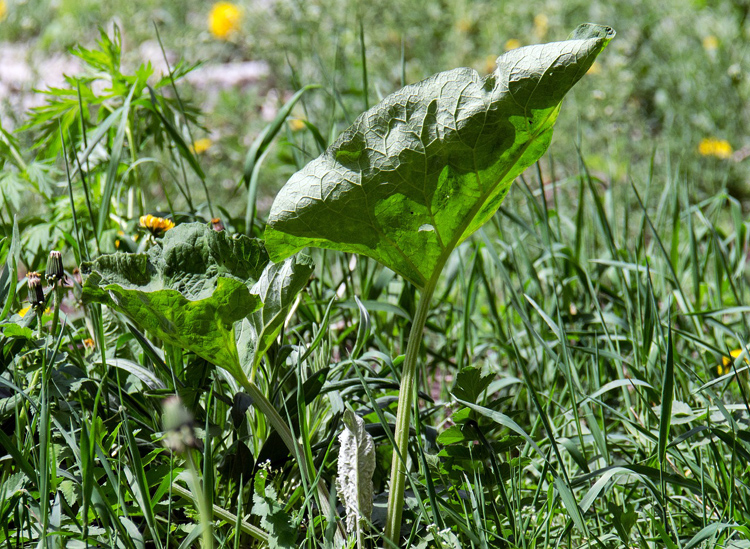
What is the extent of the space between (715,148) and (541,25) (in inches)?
66.4

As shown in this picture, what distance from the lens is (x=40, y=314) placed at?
1150 mm

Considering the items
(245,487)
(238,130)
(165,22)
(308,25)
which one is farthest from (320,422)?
(165,22)

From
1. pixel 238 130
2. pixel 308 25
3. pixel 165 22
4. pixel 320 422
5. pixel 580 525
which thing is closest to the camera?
pixel 580 525

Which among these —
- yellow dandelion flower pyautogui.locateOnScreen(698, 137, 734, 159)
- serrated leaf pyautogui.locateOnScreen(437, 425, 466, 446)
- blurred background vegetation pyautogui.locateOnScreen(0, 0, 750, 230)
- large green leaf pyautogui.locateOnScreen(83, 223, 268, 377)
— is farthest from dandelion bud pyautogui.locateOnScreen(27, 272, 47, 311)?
yellow dandelion flower pyautogui.locateOnScreen(698, 137, 734, 159)

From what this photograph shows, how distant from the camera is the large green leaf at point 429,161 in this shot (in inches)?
37.3

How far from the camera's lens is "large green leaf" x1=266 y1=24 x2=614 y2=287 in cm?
95

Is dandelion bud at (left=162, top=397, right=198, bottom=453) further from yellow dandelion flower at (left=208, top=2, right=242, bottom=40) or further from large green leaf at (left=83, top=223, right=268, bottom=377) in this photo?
yellow dandelion flower at (left=208, top=2, right=242, bottom=40)

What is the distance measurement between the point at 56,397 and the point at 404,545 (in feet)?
1.98

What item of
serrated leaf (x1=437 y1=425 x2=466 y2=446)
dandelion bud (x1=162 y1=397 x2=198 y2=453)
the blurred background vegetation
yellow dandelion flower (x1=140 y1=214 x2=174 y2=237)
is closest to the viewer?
dandelion bud (x1=162 y1=397 x2=198 y2=453)

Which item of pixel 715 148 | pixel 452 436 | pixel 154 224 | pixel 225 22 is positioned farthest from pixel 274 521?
pixel 225 22

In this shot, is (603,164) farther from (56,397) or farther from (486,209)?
(56,397)

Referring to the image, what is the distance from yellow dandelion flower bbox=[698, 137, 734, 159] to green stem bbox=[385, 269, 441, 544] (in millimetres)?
3343

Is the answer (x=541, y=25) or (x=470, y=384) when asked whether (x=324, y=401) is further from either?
(x=541, y=25)

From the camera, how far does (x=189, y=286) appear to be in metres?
1.09
